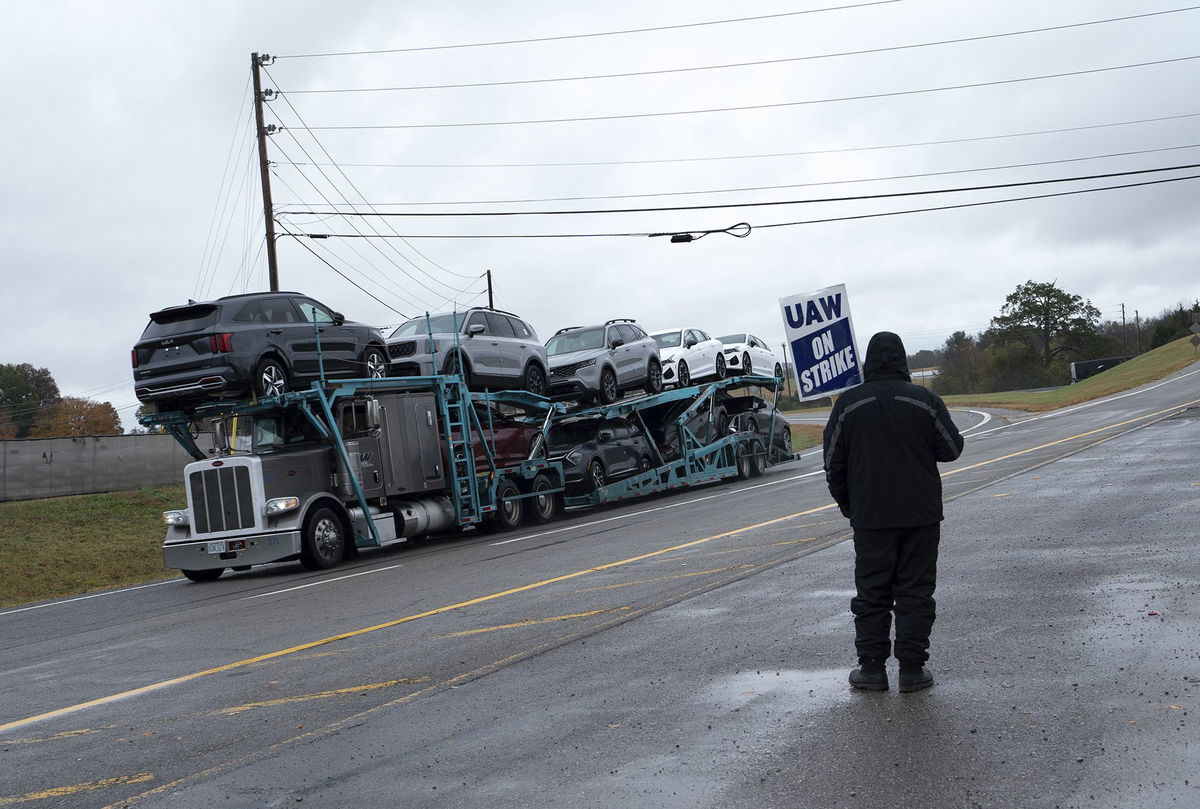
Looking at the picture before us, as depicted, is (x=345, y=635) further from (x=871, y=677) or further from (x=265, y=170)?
(x=265, y=170)

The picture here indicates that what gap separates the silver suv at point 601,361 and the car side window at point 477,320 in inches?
93.6

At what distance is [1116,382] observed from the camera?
193 ft

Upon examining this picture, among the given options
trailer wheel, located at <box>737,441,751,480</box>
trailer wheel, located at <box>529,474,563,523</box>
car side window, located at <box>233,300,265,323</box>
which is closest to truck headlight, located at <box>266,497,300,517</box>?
car side window, located at <box>233,300,265,323</box>

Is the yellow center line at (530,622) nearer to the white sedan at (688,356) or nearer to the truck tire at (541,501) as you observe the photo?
the truck tire at (541,501)

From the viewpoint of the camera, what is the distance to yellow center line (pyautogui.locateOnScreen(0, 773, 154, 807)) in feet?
17.5

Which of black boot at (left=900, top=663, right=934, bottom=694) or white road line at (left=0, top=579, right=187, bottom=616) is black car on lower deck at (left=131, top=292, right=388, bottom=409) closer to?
white road line at (left=0, top=579, right=187, bottom=616)

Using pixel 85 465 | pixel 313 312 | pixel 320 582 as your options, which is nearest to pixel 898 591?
pixel 320 582

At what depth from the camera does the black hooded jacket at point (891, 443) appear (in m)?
6.12

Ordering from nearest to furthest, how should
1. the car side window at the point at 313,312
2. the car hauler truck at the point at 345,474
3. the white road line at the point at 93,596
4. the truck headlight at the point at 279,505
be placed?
the white road line at the point at 93,596
the truck headlight at the point at 279,505
the car hauler truck at the point at 345,474
the car side window at the point at 313,312

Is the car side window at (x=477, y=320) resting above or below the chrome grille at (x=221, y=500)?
above

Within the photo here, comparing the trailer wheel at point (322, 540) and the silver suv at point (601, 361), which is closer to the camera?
the trailer wheel at point (322, 540)

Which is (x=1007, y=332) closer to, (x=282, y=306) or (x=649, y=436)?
(x=649, y=436)

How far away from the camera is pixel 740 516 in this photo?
A: 56.1ft

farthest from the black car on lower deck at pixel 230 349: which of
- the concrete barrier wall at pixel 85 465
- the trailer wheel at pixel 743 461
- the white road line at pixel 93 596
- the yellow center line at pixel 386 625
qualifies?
the trailer wheel at pixel 743 461
